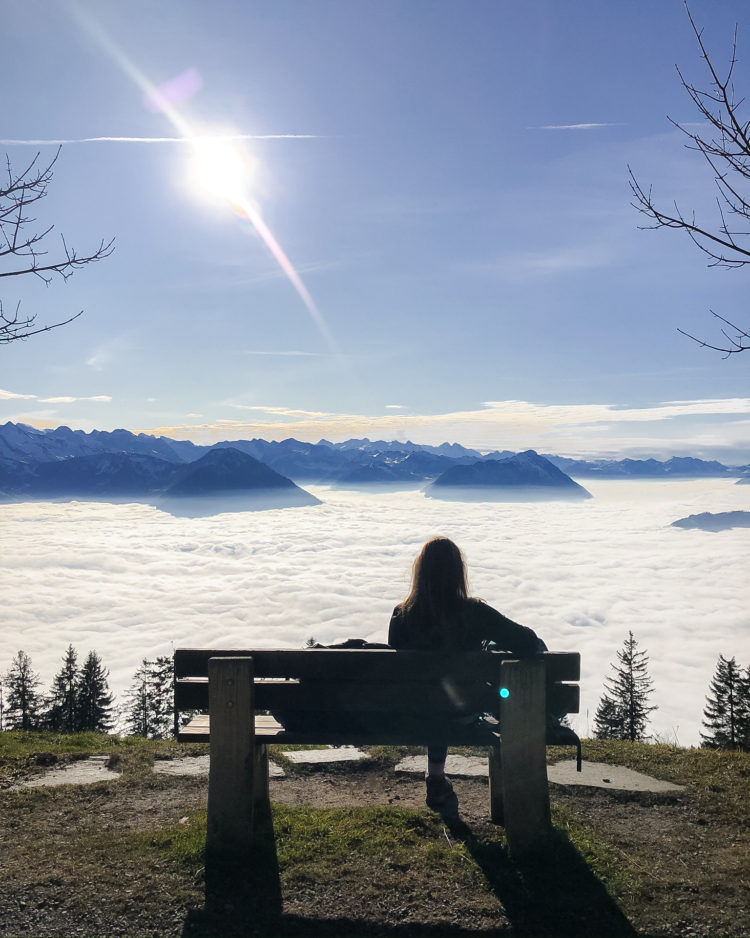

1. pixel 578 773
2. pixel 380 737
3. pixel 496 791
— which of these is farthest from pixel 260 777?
pixel 578 773

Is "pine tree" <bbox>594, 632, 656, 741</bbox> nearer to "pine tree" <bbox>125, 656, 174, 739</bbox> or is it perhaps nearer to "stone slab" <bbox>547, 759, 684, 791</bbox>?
"stone slab" <bbox>547, 759, 684, 791</bbox>

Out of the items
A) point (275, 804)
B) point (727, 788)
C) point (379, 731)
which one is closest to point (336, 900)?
point (379, 731)

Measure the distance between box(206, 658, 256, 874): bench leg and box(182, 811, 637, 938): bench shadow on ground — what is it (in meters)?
0.18

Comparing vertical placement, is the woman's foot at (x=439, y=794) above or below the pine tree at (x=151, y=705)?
above

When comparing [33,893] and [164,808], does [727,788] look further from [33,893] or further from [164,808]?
[33,893]

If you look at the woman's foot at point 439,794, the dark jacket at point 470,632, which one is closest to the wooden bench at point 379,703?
the dark jacket at point 470,632

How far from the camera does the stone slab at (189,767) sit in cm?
674

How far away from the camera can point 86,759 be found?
285 inches

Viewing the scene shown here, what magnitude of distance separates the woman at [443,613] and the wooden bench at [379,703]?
0.28 m

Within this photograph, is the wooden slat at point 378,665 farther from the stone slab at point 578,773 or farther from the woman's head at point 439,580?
the stone slab at point 578,773

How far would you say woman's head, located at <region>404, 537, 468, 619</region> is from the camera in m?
4.88

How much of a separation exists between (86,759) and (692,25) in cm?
959

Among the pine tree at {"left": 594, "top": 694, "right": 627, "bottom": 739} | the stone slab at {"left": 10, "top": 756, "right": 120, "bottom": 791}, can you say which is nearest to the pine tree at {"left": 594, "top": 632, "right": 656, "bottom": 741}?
the pine tree at {"left": 594, "top": 694, "right": 627, "bottom": 739}

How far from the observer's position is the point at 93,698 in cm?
5053
